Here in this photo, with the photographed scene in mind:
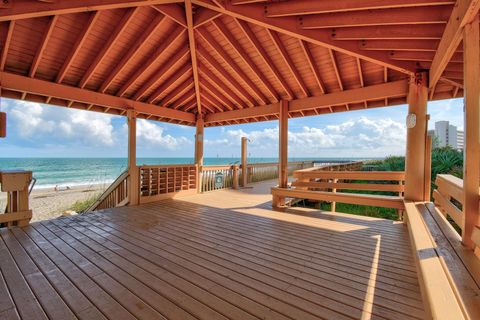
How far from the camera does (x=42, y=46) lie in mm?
3521

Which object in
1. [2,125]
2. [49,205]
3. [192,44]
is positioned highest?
[192,44]

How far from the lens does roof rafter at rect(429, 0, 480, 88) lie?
1881 millimetres

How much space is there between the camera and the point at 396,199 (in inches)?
→ 160

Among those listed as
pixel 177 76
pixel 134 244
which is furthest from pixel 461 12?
pixel 177 76

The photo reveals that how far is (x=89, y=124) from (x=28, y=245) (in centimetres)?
4476

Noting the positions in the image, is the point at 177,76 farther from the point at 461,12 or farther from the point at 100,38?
the point at 461,12

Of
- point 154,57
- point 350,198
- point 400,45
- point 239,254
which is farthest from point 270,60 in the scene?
point 239,254

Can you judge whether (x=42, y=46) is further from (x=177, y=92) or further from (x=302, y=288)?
(x=302, y=288)

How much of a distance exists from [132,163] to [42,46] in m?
3.05

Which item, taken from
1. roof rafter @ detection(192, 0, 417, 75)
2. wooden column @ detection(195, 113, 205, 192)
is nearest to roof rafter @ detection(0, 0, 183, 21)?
roof rafter @ detection(192, 0, 417, 75)

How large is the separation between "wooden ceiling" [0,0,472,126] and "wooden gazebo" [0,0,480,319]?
19 millimetres

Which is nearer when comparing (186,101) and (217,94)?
(217,94)

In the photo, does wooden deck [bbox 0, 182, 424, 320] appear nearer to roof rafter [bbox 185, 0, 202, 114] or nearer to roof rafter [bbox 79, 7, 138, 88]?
roof rafter [bbox 79, 7, 138, 88]

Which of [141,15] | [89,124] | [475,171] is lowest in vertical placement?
[475,171]
